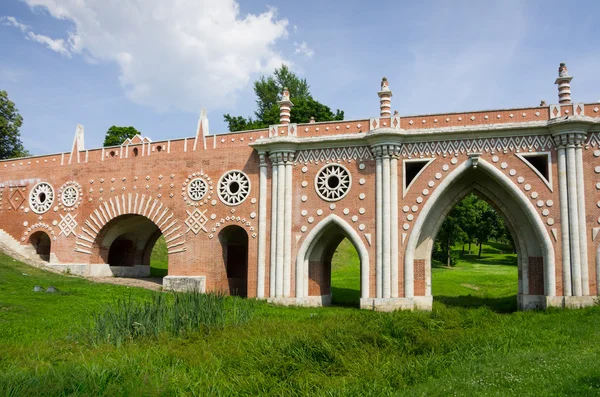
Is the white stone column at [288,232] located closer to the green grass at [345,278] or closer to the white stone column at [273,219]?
the white stone column at [273,219]

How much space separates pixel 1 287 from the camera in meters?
16.3

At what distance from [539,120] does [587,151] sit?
171 cm

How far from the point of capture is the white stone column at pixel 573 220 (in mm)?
15781

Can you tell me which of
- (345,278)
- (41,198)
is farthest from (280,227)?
(345,278)

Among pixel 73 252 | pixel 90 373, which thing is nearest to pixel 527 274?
pixel 90 373

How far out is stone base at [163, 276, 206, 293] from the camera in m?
19.8

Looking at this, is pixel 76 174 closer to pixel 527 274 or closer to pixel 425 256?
pixel 425 256

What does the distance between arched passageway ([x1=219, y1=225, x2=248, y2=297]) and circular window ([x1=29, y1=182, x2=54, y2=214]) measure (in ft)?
28.1

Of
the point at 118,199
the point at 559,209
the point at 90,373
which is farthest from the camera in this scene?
the point at 118,199

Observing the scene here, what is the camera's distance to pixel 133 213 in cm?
2175

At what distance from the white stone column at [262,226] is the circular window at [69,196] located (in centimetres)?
901

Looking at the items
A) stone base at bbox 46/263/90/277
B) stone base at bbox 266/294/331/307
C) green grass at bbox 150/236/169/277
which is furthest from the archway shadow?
green grass at bbox 150/236/169/277

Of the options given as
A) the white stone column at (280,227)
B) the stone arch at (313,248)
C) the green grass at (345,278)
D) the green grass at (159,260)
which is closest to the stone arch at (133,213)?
the white stone column at (280,227)

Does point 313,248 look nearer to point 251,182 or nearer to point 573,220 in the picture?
point 251,182
